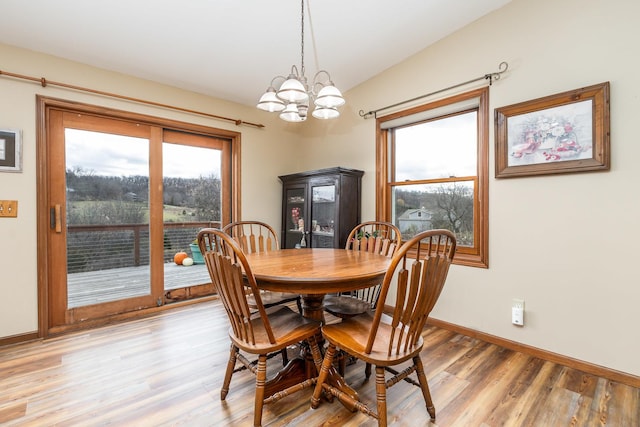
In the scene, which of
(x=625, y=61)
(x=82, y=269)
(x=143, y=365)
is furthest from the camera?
(x=82, y=269)

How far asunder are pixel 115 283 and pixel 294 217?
2.04 meters

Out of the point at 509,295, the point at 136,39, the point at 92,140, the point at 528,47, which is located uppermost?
the point at 136,39

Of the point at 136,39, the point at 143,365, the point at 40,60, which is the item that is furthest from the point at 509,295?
the point at 40,60

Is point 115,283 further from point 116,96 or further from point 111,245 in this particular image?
point 116,96

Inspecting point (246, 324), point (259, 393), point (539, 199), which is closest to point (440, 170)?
→ point (539, 199)

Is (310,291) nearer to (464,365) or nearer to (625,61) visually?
(464,365)

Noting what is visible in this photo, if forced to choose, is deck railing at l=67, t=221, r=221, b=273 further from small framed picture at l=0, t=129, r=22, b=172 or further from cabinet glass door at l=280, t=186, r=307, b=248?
cabinet glass door at l=280, t=186, r=307, b=248

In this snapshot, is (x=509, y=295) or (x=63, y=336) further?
(x=63, y=336)

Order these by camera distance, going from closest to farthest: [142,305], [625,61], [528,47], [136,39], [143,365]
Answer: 1. [625,61]
2. [143,365]
3. [528,47]
4. [136,39]
5. [142,305]

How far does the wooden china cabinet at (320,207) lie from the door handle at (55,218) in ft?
7.53

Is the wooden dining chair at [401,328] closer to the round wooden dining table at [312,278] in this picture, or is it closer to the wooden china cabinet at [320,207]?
the round wooden dining table at [312,278]

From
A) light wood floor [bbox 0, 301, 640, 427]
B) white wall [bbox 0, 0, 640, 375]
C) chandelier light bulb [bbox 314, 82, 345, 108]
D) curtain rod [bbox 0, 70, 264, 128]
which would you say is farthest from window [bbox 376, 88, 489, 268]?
curtain rod [bbox 0, 70, 264, 128]

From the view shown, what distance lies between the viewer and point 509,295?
2.37m

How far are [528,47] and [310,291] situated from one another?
242 centimetres
